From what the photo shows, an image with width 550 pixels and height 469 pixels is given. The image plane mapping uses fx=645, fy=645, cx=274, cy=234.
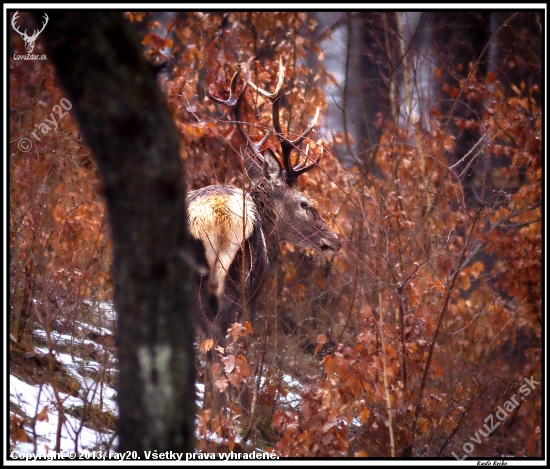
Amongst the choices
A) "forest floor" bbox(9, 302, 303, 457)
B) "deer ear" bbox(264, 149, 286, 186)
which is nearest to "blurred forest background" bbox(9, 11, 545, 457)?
"forest floor" bbox(9, 302, 303, 457)

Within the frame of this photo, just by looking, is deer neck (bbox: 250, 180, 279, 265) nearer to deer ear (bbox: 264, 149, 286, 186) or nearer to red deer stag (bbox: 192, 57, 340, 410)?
deer ear (bbox: 264, 149, 286, 186)

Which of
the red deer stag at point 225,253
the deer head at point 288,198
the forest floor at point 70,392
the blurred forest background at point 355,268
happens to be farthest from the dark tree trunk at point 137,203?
the deer head at point 288,198

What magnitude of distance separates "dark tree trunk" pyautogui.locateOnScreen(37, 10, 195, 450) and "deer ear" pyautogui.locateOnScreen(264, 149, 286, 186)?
4.45 m

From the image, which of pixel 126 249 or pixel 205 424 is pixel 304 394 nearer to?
pixel 205 424

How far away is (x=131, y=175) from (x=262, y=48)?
6.89 metres

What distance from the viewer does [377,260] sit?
4.68 meters

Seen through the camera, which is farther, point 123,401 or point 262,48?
point 262,48

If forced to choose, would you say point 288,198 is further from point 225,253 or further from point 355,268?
point 355,268

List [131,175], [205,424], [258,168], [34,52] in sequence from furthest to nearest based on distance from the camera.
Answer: [258,168]
[34,52]
[205,424]
[131,175]

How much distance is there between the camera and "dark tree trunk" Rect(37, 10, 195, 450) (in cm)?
260

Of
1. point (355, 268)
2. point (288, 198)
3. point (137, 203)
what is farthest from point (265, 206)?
point (137, 203)

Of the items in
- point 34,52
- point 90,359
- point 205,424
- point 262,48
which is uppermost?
point 262,48

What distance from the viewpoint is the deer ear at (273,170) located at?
7.14m
